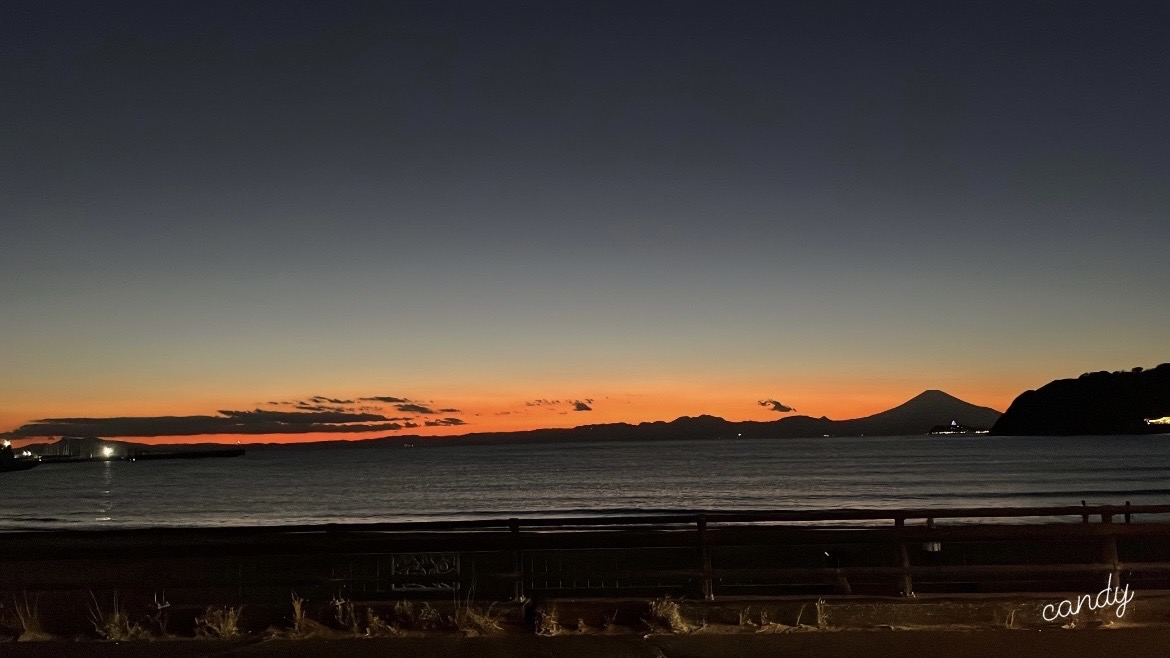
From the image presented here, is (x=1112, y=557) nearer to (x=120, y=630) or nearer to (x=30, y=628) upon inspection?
(x=120, y=630)

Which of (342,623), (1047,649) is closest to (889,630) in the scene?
(1047,649)

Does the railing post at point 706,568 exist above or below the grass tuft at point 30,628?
above

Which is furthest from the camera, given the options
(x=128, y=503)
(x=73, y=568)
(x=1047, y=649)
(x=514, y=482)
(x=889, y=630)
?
(x=514, y=482)

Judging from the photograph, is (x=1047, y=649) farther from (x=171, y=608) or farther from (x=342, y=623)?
(x=171, y=608)

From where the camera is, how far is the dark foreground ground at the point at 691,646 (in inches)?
361

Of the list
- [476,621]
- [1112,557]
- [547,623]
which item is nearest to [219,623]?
[476,621]

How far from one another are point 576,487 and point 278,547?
73.4 m

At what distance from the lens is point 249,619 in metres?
10.9

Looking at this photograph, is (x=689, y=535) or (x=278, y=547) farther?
(x=689, y=535)

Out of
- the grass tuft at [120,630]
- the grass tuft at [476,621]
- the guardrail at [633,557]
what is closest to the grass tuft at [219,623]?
the grass tuft at [120,630]

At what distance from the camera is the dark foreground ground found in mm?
9164

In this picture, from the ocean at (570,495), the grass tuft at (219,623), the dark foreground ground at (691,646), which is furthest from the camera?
the ocean at (570,495)

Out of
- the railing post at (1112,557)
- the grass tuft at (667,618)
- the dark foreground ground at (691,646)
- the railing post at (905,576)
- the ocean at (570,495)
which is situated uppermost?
the railing post at (1112,557)

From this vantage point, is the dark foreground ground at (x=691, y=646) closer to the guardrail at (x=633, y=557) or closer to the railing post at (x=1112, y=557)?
the guardrail at (x=633, y=557)
